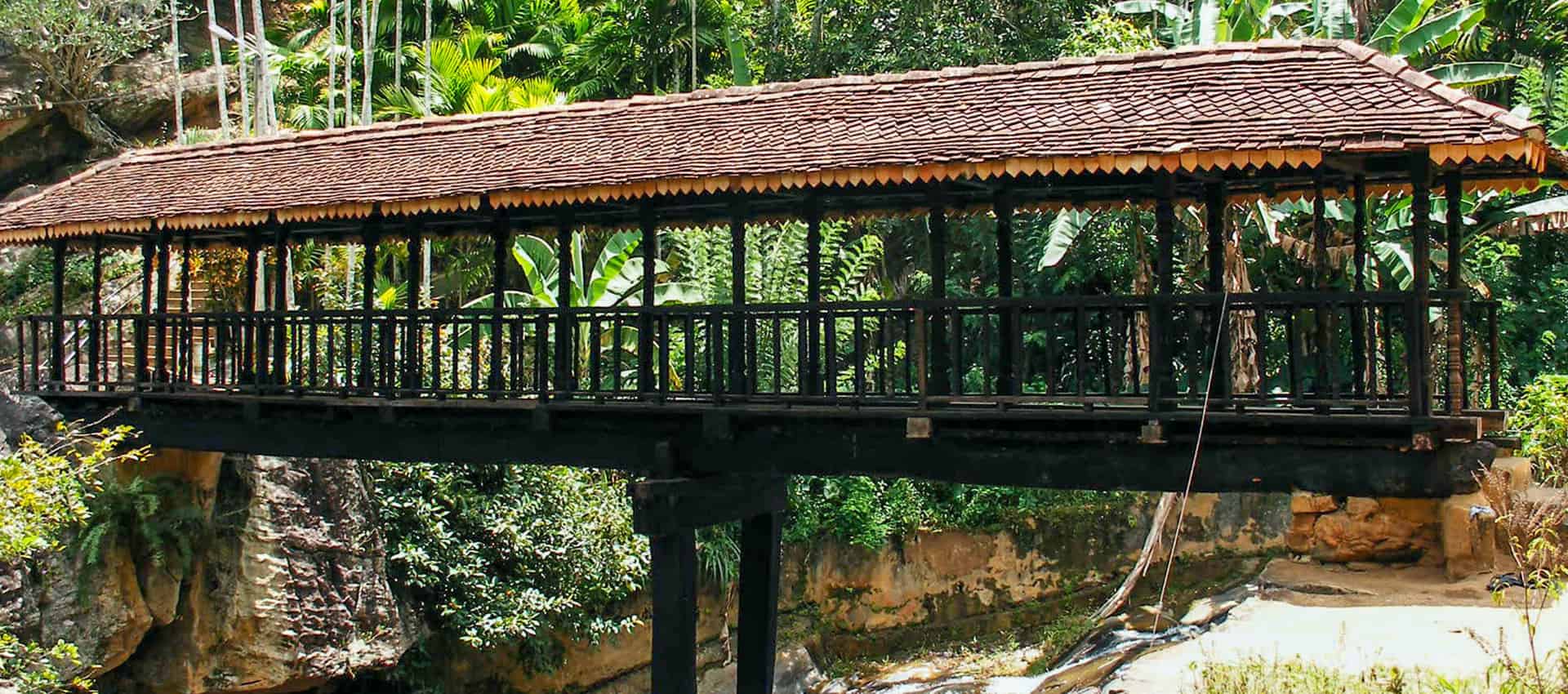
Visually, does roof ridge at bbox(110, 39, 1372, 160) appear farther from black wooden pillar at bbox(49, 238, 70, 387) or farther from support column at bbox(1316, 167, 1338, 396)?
black wooden pillar at bbox(49, 238, 70, 387)

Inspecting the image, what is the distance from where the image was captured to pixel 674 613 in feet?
29.4

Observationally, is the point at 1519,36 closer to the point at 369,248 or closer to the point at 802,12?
the point at 802,12

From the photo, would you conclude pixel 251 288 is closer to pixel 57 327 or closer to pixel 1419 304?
pixel 57 327

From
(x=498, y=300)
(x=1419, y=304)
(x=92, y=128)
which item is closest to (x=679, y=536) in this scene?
(x=498, y=300)

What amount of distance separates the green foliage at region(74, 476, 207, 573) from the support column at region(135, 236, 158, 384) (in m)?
0.98

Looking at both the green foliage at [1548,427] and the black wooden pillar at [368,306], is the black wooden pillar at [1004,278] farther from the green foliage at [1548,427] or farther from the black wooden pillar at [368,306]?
the green foliage at [1548,427]

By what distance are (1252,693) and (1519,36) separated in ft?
47.1

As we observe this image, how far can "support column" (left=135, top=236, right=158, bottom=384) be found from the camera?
38.8 ft

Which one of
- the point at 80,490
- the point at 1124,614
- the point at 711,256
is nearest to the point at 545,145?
the point at 80,490

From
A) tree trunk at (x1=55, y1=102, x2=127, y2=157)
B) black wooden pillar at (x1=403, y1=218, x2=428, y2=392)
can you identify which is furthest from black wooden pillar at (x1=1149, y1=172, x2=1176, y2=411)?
tree trunk at (x1=55, y1=102, x2=127, y2=157)

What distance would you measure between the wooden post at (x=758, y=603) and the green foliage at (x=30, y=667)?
4965 mm

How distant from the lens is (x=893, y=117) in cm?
847

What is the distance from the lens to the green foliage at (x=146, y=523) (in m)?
11.8

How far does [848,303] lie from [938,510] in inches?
349
